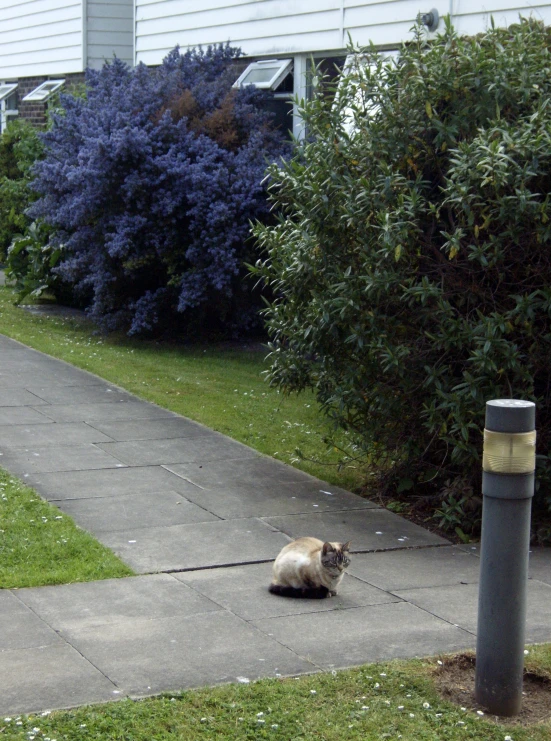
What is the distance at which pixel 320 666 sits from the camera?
468 centimetres

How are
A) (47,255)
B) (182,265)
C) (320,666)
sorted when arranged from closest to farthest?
(320,666) → (182,265) → (47,255)

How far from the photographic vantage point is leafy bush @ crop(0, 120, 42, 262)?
1800cm

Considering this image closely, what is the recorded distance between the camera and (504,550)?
4.21 m

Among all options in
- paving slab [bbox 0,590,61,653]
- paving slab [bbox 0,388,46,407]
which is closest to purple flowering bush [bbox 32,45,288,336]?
paving slab [bbox 0,388,46,407]

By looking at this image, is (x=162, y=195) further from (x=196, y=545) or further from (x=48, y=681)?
(x=48, y=681)

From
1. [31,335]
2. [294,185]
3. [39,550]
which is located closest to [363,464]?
[294,185]

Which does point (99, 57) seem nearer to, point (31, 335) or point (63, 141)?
point (63, 141)

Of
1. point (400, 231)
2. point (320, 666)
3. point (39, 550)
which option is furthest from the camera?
point (400, 231)

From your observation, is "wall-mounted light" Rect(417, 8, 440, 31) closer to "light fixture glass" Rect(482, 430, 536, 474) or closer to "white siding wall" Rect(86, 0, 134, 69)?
"light fixture glass" Rect(482, 430, 536, 474)

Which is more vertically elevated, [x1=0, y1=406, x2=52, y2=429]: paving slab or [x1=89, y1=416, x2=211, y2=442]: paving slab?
[x1=0, y1=406, x2=52, y2=429]: paving slab

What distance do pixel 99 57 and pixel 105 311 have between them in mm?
8327

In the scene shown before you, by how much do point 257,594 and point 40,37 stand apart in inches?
769

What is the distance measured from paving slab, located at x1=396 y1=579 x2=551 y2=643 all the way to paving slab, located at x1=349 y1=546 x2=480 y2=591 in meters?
0.12

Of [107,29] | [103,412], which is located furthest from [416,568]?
[107,29]
